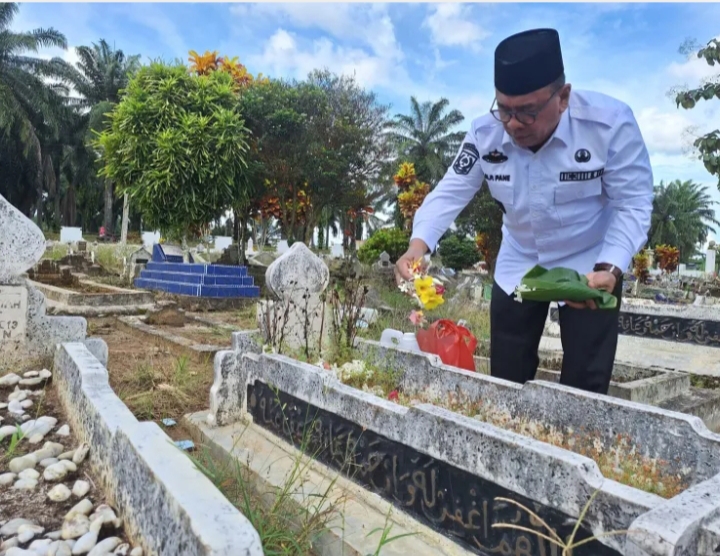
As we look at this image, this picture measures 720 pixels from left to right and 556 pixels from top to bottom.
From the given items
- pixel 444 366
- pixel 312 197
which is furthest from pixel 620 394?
pixel 312 197

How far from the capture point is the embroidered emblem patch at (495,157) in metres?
2.57

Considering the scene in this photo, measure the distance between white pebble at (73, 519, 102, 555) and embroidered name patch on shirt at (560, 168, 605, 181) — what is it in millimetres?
2138

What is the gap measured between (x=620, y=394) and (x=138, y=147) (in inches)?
550

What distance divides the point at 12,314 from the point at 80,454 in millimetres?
1804

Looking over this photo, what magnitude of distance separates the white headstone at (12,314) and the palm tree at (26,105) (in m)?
27.7

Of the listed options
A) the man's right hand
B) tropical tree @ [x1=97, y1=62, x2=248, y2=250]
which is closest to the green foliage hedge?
tropical tree @ [x1=97, y1=62, x2=248, y2=250]

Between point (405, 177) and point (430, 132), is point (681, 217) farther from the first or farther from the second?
point (405, 177)

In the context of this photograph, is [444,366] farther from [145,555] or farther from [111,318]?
[111,318]

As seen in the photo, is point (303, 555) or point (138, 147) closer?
point (303, 555)

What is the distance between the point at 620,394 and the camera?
425cm

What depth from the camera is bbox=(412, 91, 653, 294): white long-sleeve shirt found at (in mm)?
2299

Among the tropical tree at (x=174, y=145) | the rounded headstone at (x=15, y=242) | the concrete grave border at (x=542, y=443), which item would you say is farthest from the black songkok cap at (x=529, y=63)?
the tropical tree at (x=174, y=145)

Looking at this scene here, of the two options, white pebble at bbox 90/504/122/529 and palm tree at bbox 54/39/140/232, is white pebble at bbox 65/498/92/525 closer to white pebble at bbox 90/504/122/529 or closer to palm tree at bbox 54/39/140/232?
white pebble at bbox 90/504/122/529

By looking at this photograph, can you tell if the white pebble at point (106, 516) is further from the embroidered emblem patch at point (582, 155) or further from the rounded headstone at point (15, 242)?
the rounded headstone at point (15, 242)
